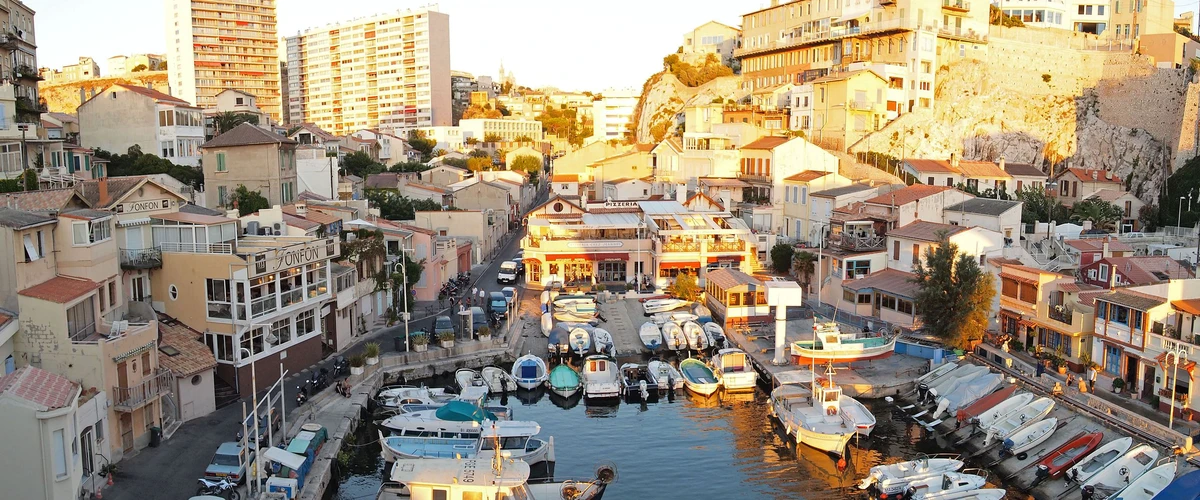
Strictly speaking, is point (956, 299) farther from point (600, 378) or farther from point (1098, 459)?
point (600, 378)

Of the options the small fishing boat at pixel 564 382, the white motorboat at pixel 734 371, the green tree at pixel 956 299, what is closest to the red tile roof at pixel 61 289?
the small fishing boat at pixel 564 382

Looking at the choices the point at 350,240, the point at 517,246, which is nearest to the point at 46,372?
the point at 350,240

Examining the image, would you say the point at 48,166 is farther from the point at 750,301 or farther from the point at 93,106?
the point at 750,301

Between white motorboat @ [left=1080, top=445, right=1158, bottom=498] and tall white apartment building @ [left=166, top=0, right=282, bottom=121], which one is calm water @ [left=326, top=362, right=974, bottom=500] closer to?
white motorboat @ [left=1080, top=445, right=1158, bottom=498]

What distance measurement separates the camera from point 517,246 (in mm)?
61594

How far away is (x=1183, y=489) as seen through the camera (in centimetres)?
1972

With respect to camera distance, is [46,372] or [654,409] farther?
[654,409]

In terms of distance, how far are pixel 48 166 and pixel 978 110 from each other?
61243 mm

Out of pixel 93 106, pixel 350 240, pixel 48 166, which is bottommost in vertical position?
pixel 350 240

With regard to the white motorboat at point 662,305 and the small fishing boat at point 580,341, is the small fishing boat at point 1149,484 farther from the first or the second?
the white motorboat at point 662,305

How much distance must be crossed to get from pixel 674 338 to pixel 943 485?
15216 millimetres

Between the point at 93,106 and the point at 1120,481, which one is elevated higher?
the point at 93,106

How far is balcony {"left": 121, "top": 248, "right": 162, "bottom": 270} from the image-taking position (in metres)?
27.2

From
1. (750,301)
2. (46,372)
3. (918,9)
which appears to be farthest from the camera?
(918,9)
